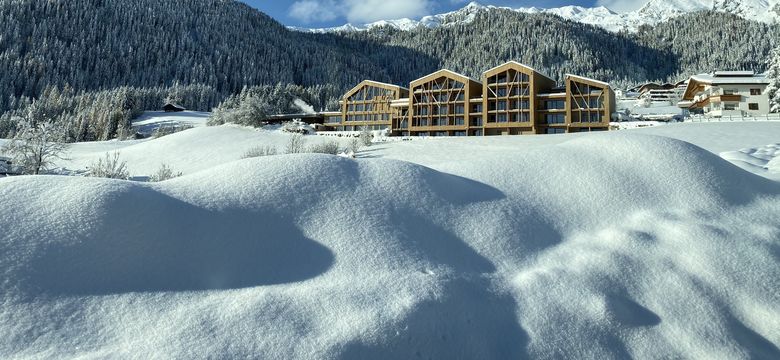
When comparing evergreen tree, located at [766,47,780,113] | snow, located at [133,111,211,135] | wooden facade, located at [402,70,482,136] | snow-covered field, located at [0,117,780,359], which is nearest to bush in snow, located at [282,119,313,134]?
wooden facade, located at [402,70,482,136]

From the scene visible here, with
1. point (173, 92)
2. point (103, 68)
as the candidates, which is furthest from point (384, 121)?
point (103, 68)

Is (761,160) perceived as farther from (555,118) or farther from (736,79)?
(736,79)

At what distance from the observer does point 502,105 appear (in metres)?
60.0

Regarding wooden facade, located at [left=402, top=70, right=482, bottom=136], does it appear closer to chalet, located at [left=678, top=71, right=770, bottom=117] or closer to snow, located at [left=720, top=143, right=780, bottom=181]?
chalet, located at [left=678, top=71, right=770, bottom=117]

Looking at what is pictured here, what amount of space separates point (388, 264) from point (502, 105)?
5613 centimetres

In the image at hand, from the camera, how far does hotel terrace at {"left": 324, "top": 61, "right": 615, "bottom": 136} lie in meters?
56.6

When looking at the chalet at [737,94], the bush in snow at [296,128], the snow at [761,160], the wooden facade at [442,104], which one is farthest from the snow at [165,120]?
the snow at [761,160]

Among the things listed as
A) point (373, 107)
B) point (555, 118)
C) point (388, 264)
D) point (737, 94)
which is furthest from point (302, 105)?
point (388, 264)

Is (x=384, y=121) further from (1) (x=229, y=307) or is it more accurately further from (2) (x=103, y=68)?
(2) (x=103, y=68)

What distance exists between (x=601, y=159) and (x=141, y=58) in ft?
662

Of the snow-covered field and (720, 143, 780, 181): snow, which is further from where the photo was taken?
(720, 143, 780, 181): snow

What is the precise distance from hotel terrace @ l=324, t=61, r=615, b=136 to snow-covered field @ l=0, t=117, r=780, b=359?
161 ft

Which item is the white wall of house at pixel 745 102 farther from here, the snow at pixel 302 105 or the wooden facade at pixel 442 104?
the snow at pixel 302 105

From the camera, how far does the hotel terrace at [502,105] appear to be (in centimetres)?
5659
